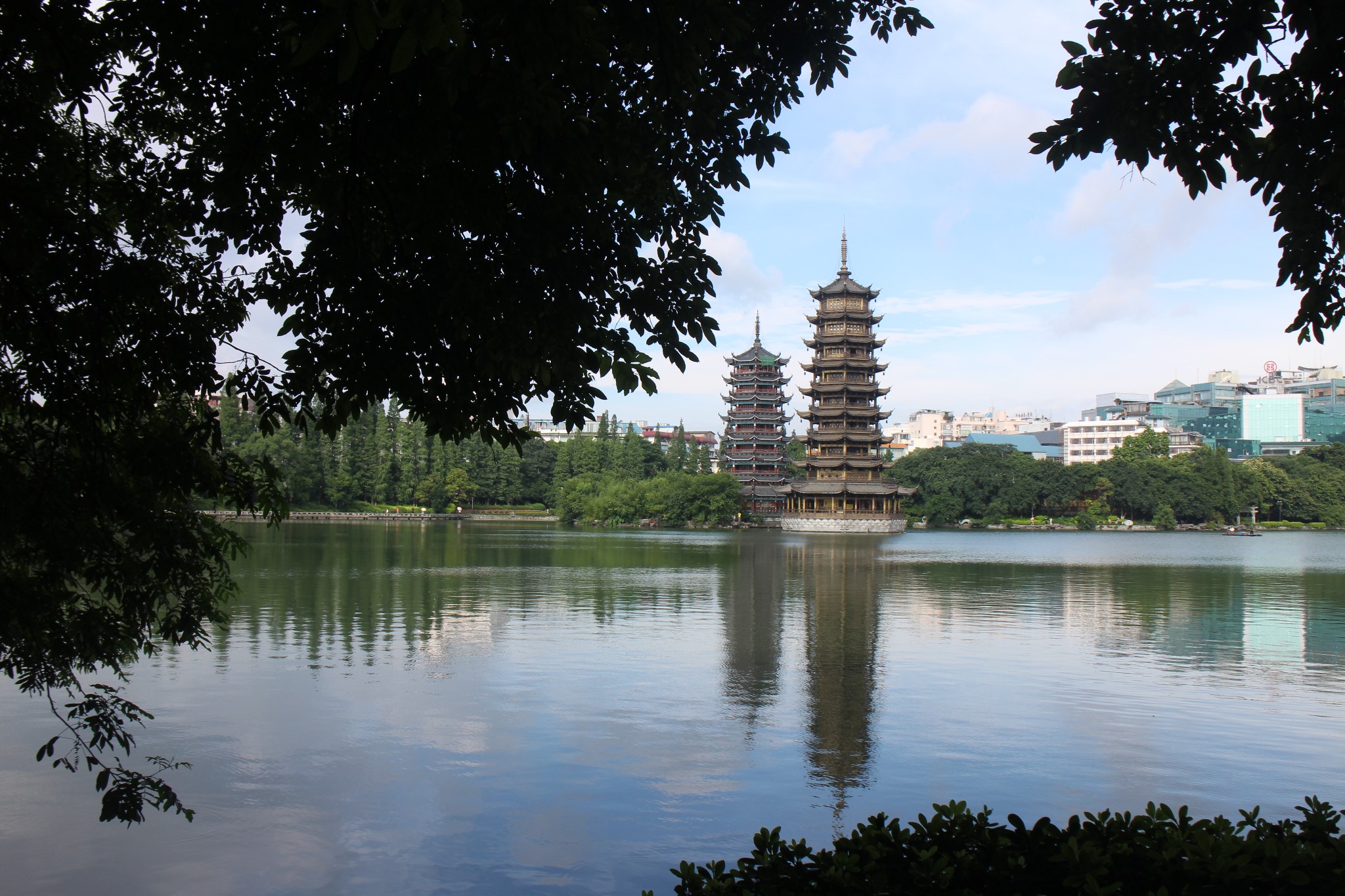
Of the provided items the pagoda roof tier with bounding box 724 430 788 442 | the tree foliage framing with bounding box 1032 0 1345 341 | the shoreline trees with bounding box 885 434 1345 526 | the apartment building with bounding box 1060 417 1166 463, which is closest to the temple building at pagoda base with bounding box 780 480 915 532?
the pagoda roof tier with bounding box 724 430 788 442

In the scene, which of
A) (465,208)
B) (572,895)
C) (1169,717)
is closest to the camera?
(465,208)

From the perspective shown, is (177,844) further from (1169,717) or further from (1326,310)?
(1169,717)

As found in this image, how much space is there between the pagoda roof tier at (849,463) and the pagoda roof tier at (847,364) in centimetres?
585

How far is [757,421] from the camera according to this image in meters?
73.7

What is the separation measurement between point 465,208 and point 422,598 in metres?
15.7

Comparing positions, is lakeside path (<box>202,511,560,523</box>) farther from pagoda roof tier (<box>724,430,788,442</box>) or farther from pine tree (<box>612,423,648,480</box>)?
pagoda roof tier (<box>724,430,788,442</box>)

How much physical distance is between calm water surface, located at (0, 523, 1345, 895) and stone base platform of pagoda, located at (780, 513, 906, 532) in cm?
4342

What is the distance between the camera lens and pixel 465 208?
372 cm

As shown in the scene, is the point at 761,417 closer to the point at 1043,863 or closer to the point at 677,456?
the point at 677,456

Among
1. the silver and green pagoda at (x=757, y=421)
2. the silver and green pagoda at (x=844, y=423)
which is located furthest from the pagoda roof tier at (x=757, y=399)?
the silver and green pagoda at (x=844, y=423)

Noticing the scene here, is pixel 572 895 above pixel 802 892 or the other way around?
the other way around

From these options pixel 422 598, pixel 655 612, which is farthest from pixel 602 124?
pixel 422 598

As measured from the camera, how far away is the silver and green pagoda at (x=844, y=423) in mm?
62656

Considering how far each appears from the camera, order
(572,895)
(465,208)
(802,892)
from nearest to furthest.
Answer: (802,892) → (465,208) → (572,895)
